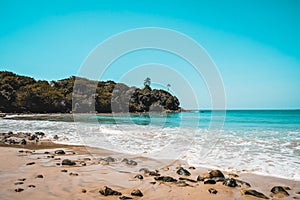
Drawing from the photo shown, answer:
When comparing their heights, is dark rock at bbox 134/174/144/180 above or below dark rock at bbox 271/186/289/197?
above

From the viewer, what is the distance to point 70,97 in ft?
204

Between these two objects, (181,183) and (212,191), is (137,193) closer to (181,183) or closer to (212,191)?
(181,183)

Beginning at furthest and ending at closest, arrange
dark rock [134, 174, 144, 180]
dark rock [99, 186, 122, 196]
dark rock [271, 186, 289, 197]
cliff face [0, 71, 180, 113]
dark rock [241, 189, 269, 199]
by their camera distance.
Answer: cliff face [0, 71, 180, 113] → dark rock [134, 174, 144, 180] → dark rock [271, 186, 289, 197] → dark rock [241, 189, 269, 199] → dark rock [99, 186, 122, 196]

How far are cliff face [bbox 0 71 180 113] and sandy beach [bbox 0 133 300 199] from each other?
162ft

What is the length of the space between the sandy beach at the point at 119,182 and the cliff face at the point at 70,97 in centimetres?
4949

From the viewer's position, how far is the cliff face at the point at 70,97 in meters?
50.3

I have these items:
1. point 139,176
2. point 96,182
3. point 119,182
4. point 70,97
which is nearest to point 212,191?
point 139,176

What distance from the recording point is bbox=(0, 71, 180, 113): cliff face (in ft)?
165

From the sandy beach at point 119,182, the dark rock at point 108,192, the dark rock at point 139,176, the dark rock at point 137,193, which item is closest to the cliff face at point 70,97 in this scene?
the sandy beach at point 119,182

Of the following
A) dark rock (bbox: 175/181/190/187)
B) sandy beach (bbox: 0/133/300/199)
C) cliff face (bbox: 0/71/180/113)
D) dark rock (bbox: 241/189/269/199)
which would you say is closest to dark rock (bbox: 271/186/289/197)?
sandy beach (bbox: 0/133/300/199)

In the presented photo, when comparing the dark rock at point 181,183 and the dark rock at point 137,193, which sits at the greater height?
the dark rock at point 137,193

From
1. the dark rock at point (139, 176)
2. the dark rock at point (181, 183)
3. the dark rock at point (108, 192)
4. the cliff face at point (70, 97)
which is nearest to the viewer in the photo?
the dark rock at point (108, 192)

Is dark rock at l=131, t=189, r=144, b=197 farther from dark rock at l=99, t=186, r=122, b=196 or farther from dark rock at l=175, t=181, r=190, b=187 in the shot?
dark rock at l=175, t=181, r=190, b=187

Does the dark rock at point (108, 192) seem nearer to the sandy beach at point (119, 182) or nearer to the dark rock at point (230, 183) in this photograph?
the sandy beach at point (119, 182)
